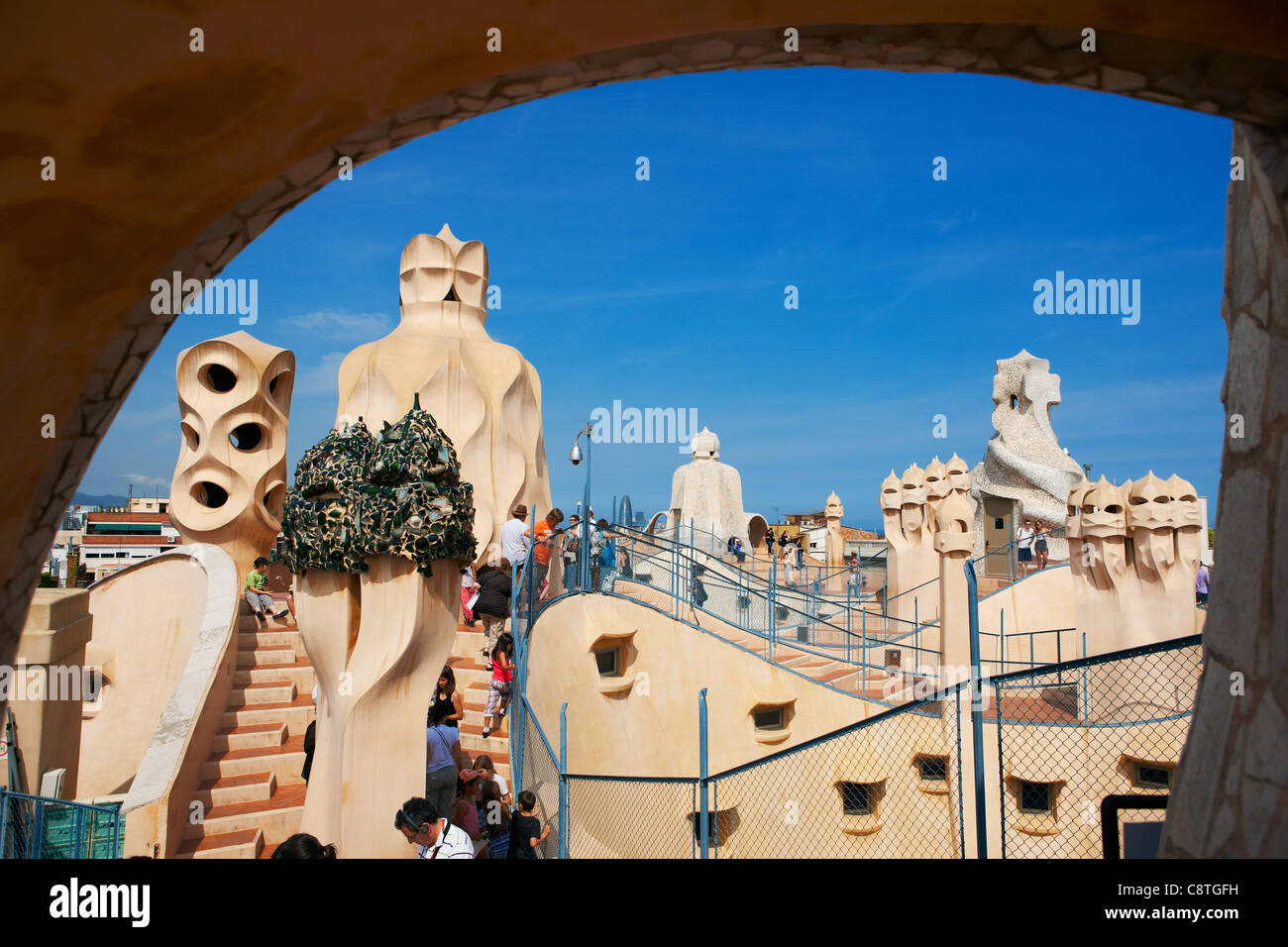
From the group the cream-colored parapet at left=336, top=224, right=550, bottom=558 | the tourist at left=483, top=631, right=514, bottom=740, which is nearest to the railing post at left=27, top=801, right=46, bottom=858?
the tourist at left=483, top=631, right=514, bottom=740

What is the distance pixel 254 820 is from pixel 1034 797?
9.02 m

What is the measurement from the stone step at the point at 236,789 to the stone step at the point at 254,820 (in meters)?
0.06

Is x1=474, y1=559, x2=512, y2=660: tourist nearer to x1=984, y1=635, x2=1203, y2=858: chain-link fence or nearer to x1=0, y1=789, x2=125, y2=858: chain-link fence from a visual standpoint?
x1=0, y1=789, x2=125, y2=858: chain-link fence

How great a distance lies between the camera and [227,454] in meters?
11.2

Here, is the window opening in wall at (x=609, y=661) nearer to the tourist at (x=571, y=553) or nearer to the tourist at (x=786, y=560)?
the tourist at (x=571, y=553)

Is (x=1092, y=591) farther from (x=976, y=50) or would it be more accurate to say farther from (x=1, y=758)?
(x=1, y=758)

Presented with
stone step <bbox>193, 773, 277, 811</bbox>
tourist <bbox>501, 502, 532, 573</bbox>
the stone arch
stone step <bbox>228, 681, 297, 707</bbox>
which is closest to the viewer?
the stone arch

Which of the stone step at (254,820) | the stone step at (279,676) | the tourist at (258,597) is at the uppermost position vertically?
the tourist at (258,597)

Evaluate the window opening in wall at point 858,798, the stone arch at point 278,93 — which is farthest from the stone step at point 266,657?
the window opening in wall at point 858,798

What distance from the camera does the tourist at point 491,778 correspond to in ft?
19.6

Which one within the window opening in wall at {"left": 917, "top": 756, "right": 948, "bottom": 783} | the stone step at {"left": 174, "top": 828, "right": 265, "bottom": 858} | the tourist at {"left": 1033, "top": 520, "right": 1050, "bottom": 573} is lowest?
the window opening in wall at {"left": 917, "top": 756, "right": 948, "bottom": 783}

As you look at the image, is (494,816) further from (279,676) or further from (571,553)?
(571,553)

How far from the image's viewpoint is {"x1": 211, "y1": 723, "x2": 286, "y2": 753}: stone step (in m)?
7.28

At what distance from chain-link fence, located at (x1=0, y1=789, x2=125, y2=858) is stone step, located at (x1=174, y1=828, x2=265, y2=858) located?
39.0 inches
